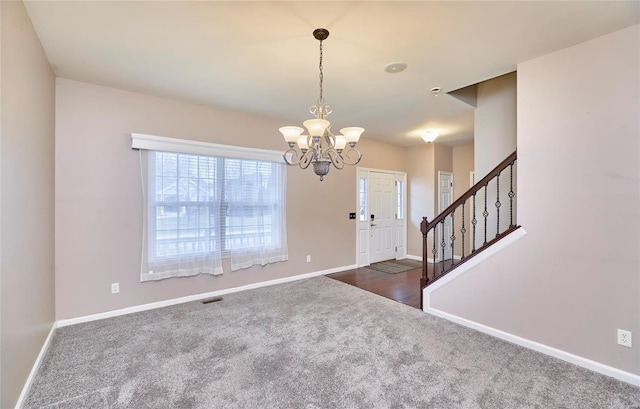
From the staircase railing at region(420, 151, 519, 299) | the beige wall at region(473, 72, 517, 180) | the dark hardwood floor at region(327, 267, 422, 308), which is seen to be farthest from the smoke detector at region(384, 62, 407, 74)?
the dark hardwood floor at region(327, 267, 422, 308)

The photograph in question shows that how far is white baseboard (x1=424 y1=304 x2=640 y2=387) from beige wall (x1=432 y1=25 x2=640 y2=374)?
0.04m

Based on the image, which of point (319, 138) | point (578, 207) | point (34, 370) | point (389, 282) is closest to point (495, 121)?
point (578, 207)

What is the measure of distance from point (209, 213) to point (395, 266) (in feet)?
12.0

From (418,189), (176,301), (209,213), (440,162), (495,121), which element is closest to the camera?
(495,121)

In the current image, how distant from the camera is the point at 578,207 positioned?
2.25m

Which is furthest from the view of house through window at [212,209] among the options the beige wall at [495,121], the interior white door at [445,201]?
the interior white door at [445,201]

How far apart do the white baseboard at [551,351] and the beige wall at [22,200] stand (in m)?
3.52

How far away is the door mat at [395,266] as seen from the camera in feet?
17.4

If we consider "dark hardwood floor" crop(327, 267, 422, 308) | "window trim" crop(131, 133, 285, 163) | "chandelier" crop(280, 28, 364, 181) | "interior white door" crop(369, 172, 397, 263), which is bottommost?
"dark hardwood floor" crop(327, 267, 422, 308)

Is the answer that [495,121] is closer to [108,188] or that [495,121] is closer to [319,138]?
[319,138]

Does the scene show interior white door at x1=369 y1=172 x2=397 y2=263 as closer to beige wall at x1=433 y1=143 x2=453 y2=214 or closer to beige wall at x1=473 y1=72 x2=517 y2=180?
beige wall at x1=433 y1=143 x2=453 y2=214

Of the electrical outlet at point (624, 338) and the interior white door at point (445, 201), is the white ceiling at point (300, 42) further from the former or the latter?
the interior white door at point (445, 201)

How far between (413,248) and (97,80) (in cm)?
608

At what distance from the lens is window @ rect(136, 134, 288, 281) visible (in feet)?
11.2
